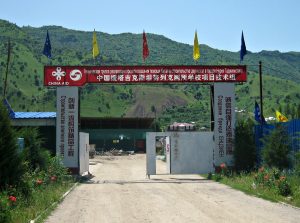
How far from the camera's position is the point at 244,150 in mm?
29812

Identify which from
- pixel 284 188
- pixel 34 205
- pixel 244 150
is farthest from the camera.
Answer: pixel 244 150

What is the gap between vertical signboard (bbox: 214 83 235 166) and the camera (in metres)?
31.3

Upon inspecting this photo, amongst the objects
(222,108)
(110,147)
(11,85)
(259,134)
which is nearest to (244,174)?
(259,134)

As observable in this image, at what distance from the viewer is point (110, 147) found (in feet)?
312

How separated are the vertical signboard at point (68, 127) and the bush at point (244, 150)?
10032mm

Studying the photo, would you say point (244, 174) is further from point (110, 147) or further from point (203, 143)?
point (110, 147)

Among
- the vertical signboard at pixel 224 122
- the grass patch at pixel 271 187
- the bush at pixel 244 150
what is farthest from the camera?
the vertical signboard at pixel 224 122

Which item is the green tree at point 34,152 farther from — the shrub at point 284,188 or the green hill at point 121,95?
the green hill at point 121,95

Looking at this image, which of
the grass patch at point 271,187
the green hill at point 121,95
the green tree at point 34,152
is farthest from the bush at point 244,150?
the green hill at point 121,95

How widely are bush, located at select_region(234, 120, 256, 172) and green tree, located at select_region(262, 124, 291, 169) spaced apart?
5.29 m

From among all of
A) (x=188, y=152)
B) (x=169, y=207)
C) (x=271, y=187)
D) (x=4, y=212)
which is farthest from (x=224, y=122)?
(x=4, y=212)

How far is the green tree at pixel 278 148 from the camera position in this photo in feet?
78.4

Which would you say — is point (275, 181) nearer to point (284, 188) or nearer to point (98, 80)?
point (284, 188)

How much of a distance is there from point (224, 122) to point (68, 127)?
32.6ft
